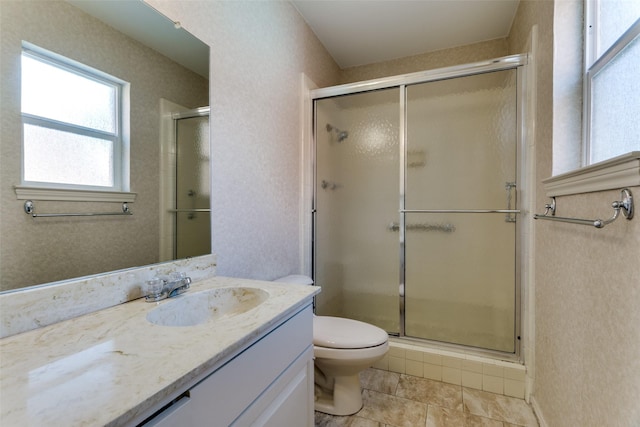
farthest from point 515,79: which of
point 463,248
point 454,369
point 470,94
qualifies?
point 454,369

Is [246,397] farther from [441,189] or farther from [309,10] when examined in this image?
[309,10]

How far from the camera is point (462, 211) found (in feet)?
6.64

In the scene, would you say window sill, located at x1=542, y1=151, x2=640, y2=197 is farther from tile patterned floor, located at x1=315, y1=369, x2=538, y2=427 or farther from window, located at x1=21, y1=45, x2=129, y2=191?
window, located at x1=21, y1=45, x2=129, y2=191

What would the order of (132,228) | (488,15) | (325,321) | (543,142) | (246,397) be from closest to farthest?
(246,397), (132,228), (543,142), (325,321), (488,15)

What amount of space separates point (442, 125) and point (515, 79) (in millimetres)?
474

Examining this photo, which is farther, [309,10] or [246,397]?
[309,10]

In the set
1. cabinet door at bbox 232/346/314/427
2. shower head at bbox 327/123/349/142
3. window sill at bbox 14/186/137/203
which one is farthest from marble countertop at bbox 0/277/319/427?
shower head at bbox 327/123/349/142

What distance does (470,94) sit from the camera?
1971 mm

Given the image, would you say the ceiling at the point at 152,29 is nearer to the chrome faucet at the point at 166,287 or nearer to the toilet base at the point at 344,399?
the chrome faucet at the point at 166,287

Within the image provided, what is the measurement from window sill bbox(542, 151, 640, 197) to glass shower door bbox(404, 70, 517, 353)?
77 centimetres

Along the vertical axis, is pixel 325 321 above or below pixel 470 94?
below

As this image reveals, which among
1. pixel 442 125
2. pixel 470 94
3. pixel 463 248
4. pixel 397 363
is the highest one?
pixel 470 94

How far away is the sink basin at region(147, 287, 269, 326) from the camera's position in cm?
92

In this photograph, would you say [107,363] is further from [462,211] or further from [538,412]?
[462,211]
